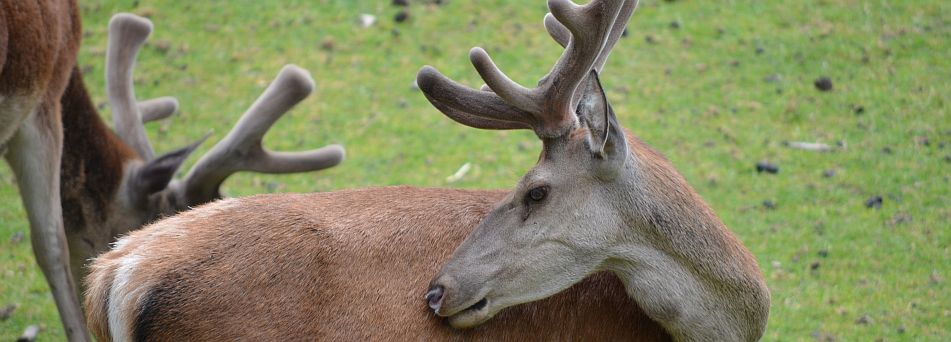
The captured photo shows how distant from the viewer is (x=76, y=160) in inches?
263

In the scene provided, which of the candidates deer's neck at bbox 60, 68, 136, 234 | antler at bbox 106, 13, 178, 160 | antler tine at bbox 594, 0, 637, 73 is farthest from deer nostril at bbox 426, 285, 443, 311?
antler at bbox 106, 13, 178, 160

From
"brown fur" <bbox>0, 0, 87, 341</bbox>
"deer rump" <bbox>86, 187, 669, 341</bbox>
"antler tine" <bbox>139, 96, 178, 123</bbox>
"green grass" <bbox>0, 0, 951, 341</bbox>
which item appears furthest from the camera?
"antler tine" <bbox>139, 96, 178, 123</bbox>

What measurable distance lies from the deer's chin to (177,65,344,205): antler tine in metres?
2.69

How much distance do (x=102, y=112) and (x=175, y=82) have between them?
2.64ft

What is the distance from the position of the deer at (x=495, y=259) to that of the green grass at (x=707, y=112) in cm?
230

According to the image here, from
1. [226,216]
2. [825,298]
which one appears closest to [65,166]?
[226,216]

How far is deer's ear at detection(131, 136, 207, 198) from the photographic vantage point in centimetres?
658

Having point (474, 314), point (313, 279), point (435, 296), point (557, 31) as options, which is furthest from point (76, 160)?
point (474, 314)

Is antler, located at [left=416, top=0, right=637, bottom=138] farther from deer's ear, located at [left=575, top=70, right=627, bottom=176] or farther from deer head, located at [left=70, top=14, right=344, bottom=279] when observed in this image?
deer head, located at [left=70, top=14, right=344, bottom=279]

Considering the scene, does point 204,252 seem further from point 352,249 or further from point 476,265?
point 476,265

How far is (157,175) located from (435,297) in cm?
294

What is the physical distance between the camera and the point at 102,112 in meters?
10.2

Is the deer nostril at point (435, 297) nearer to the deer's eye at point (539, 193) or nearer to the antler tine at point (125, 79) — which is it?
the deer's eye at point (539, 193)

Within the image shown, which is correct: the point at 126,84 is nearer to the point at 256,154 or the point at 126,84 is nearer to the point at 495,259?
the point at 256,154
